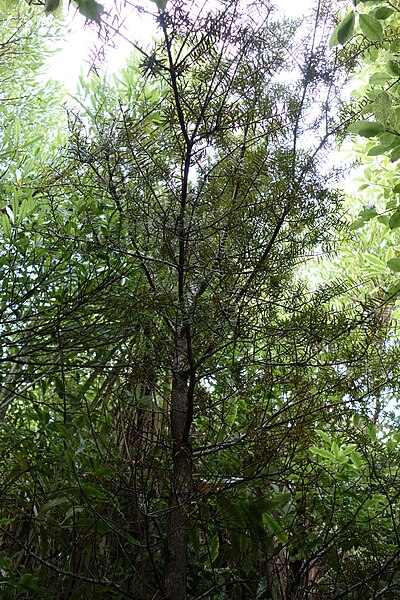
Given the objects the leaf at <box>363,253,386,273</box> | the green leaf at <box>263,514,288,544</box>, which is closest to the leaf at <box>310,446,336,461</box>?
the green leaf at <box>263,514,288,544</box>

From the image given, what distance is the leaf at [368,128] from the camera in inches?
50.3

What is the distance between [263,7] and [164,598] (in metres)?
1.24

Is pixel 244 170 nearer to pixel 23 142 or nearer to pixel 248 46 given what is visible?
pixel 248 46

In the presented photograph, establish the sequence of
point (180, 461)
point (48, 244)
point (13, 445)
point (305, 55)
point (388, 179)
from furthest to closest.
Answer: point (388, 179), point (13, 445), point (48, 244), point (305, 55), point (180, 461)

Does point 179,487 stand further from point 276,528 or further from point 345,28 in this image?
point 345,28

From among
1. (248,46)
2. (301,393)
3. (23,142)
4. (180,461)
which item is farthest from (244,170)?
(23,142)

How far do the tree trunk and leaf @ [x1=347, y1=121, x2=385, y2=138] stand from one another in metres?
0.57

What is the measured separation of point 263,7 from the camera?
1364 mm

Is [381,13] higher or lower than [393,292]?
higher

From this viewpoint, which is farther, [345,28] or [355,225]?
[355,225]

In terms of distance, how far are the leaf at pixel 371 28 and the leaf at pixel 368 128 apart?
0.24 meters

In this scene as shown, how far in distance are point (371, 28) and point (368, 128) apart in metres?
0.26

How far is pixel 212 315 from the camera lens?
1250mm

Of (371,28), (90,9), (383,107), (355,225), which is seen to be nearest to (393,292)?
(355,225)
